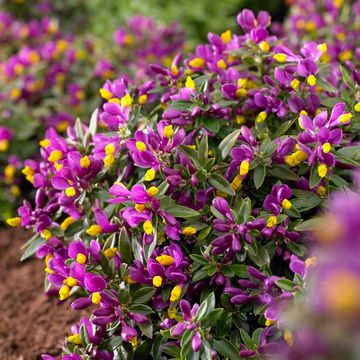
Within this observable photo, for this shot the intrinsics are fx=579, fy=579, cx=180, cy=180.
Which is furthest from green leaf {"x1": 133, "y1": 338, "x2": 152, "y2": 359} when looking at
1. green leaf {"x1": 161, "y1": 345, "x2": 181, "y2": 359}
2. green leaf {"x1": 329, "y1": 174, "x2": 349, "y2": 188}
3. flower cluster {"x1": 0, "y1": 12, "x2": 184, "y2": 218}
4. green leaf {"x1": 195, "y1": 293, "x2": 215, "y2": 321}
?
flower cluster {"x1": 0, "y1": 12, "x2": 184, "y2": 218}

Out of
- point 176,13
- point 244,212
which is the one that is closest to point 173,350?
point 244,212

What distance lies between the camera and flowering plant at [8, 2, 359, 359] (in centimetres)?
133

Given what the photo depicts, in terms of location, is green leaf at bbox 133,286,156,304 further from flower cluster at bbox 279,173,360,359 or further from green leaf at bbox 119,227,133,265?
flower cluster at bbox 279,173,360,359

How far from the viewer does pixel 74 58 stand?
2.82 meters

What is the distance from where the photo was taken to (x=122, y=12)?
368 cm

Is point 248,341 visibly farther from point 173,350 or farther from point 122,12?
point 122,12

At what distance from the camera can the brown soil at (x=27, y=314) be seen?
179 centimetres

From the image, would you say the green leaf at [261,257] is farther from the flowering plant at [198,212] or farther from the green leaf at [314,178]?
the green leaf at [314,178]

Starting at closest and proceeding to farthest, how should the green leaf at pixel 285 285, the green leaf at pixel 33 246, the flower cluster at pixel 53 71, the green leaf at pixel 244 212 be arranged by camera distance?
the green leaf at pixel 285 285, the green leaf at pixel 244 212, the green leaf at pixel 33 246, the flower cluster at pixel 53 71

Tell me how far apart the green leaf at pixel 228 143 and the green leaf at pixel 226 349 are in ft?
1.49

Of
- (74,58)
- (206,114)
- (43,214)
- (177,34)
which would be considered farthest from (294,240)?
(177,34)

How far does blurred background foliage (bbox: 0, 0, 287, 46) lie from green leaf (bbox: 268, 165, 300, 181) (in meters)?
2.27

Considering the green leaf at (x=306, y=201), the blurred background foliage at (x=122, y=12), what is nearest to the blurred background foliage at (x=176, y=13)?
the blurred background foliage at (x=122, y=12)

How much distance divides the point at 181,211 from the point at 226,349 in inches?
13.0
